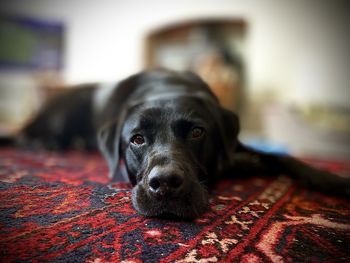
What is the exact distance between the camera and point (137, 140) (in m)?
1.33

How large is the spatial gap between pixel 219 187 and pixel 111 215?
1.95 ft

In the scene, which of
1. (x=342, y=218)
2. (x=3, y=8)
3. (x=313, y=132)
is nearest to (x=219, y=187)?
(x=342, y=218)

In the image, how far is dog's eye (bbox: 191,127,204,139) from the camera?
130cm

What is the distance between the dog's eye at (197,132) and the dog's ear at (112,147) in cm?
36

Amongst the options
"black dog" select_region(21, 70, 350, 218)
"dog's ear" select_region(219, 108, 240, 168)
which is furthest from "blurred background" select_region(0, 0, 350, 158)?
"dog's ear" select_region(219, 108, 240, 168)

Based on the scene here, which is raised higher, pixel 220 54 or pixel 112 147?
pixel 220 54

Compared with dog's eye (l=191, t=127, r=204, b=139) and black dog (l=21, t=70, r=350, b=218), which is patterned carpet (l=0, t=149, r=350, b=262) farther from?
dog's eye (l=191, t=127, r=204, b=139)

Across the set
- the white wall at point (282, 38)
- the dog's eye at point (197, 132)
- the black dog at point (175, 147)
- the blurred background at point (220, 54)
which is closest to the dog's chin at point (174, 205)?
the black dog at point (175, 147)

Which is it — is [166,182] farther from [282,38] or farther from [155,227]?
[282,38]

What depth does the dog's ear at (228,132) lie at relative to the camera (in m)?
1.45

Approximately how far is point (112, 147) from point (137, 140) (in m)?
0.22

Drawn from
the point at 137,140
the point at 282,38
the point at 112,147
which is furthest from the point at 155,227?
the point at 282,38

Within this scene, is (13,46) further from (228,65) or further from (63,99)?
(63,99)

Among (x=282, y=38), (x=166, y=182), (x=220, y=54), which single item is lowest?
(x=166, y=182)
